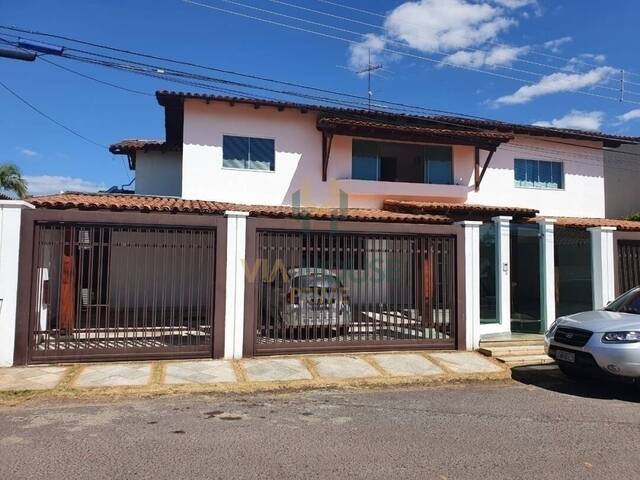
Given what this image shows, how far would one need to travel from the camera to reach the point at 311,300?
902 cm

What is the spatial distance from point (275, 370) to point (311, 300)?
1622mm

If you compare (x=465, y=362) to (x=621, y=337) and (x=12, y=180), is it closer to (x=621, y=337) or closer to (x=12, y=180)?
(x=621, y=337)

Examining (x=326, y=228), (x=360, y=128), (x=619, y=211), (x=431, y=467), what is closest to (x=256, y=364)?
(x=326, y=228)

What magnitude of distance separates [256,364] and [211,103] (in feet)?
29.6

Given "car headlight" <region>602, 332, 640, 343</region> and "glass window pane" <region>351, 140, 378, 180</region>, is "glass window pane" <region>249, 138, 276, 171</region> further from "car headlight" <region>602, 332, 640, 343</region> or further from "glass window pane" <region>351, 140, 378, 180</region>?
"car headlight" <region>602, 332, 640, 343</region>

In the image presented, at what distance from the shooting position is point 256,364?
809 centimetres

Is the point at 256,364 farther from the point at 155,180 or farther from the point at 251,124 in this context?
the point at 155,180

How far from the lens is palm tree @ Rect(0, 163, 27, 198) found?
2216cm

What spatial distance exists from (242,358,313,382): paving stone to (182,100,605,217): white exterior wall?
24.0ft

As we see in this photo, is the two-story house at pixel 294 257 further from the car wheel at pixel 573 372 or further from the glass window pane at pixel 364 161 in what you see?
the car wheel at pixel 573 372

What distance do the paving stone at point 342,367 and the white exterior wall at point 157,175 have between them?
10.3 metres

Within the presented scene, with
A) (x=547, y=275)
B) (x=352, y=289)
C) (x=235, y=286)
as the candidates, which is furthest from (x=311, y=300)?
(x=547, y=275)

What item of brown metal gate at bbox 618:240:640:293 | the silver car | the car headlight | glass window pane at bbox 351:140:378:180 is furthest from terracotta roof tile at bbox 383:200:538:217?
the car headlight

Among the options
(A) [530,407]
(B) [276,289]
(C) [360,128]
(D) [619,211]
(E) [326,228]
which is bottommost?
(A) [530,407]
